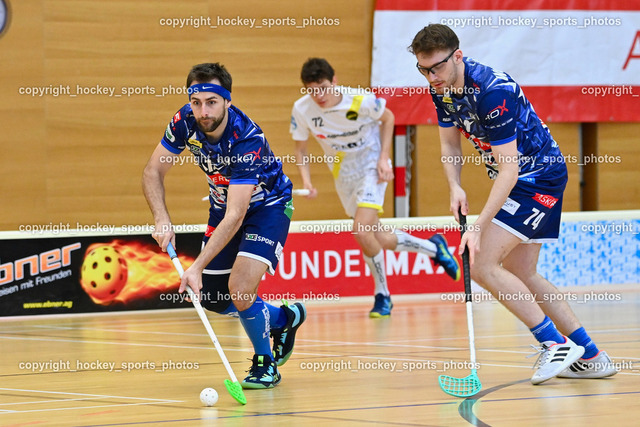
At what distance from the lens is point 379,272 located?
7.51 m

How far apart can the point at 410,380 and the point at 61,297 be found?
4.14m

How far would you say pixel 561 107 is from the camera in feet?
31.8

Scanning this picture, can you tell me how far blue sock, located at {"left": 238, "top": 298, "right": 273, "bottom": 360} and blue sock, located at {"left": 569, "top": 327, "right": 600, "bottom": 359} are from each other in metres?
1.44

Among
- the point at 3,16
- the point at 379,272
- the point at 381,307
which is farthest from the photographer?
the point at 3,16

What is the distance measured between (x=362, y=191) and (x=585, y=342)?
331cm

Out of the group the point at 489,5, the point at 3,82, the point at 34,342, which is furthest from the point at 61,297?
the point at 489,5

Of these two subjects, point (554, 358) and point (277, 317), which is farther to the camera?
point (277, 317)

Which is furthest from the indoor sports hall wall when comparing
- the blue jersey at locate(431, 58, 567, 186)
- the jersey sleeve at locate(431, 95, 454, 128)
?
the blue jersey at locate(431, 58, 567, 186)

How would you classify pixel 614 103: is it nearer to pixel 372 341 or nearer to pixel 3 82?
pixel 372 341

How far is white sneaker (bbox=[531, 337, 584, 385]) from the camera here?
13.5 feet

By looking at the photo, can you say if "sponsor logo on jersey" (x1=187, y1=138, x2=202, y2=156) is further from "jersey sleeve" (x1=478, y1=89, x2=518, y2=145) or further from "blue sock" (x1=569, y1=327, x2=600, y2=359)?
"blue sock" (x1=569, y1=327, x2=600, y2=359)

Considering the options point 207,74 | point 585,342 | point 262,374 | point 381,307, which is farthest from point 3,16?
point 585,342

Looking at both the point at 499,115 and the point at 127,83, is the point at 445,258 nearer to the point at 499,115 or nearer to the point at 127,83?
the point at 127,83

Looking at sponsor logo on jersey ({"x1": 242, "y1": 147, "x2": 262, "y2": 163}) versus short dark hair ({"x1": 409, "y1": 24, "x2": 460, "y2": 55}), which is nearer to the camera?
short dark hair ({"x1": 409, "y1": 24, "x2": 460, "y2": 55})
